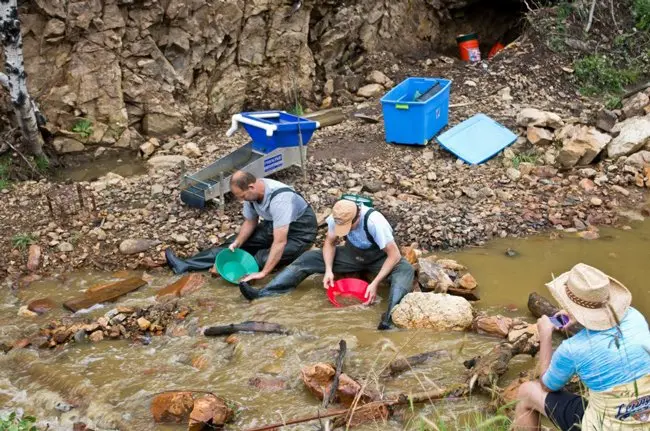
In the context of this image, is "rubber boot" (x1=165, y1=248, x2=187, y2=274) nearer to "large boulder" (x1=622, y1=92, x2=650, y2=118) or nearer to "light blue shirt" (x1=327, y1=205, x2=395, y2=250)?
"light blue shirt" (x1=327, y1=205, x2=395, y2=250)

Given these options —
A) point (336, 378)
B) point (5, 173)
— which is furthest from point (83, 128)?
point (336, 378)

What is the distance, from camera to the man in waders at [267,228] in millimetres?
6281

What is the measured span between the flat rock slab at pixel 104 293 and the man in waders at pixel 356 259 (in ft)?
3.85

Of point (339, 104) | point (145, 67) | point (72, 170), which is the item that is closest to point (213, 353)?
A: point (72, 170)

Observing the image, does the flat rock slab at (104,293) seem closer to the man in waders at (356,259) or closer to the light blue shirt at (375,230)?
the man in waders at (356,259)

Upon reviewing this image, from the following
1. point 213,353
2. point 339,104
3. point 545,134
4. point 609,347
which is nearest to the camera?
point 609,347

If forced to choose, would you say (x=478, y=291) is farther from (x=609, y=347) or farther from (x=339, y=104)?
(x=339, y=104)

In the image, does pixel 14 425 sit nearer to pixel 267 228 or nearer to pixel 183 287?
pixel 183 287

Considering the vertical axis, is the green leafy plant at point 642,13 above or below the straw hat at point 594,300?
below

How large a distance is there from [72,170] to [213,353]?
444 cm

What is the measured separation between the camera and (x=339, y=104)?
35.4 ft

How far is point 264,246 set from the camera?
6.82 meters

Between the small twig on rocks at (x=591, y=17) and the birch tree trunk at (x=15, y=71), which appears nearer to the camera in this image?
the birch tree trunk at (x=15, y=71)

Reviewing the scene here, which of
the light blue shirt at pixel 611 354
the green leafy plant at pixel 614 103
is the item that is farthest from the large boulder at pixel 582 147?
the light blue shirt at pixel 611 354
